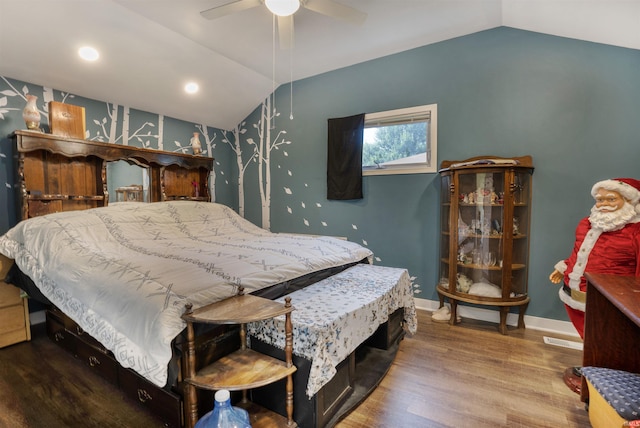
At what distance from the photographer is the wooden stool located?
1.09 meters

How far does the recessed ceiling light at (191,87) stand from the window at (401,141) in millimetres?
2033

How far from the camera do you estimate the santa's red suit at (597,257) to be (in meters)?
1.72

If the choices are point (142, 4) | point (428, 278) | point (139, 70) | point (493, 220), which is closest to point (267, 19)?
point (142, 4)

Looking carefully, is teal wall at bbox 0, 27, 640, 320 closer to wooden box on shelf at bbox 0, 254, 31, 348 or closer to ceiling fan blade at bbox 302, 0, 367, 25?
wooden box on shelf at bbox 0, 254, 31, 348

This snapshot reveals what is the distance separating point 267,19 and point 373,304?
2.53 metres

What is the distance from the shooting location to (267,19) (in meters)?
2.65

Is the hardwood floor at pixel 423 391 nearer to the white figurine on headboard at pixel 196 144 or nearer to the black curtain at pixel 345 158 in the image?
the black curtain at pixel 345 158

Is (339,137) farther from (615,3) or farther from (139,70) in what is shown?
(615,3)

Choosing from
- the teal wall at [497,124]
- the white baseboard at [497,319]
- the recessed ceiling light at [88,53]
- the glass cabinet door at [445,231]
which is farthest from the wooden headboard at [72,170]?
the glass cabinet door at [445,231]

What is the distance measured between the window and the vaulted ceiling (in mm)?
696

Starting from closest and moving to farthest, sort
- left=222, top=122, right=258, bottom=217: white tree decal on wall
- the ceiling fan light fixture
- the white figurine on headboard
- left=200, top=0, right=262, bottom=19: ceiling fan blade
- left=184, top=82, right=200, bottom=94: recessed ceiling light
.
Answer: the ceiling fan light fixture → left=200, top=0, right=262, bottom=19: ceiling fan blade → left=184, top=82, right=200, bottom=94: recessed ceiling light → the white figurine on headboard → left=222, top=122, right=258, bottom=217: white tree decal on wall

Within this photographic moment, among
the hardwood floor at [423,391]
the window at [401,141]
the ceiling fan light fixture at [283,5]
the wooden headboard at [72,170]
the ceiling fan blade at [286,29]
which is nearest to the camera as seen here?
the hardwood floor at [423,391]

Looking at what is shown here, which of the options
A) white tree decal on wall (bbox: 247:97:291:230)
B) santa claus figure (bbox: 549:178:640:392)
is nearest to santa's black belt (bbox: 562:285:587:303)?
santa claus figure (bbox: 549:178:640:392)

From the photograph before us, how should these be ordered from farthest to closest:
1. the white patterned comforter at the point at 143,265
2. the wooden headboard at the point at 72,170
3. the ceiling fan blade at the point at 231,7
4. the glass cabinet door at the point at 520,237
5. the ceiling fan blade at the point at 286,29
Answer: the glass cabinet door at the point at 520,237, the wooden headboard at the point at 72,170, the ceiling fan blade at the point at 286,29, the ceiling fan blade at the point at 231,7, the white patterned comforter at the point at 143,265
